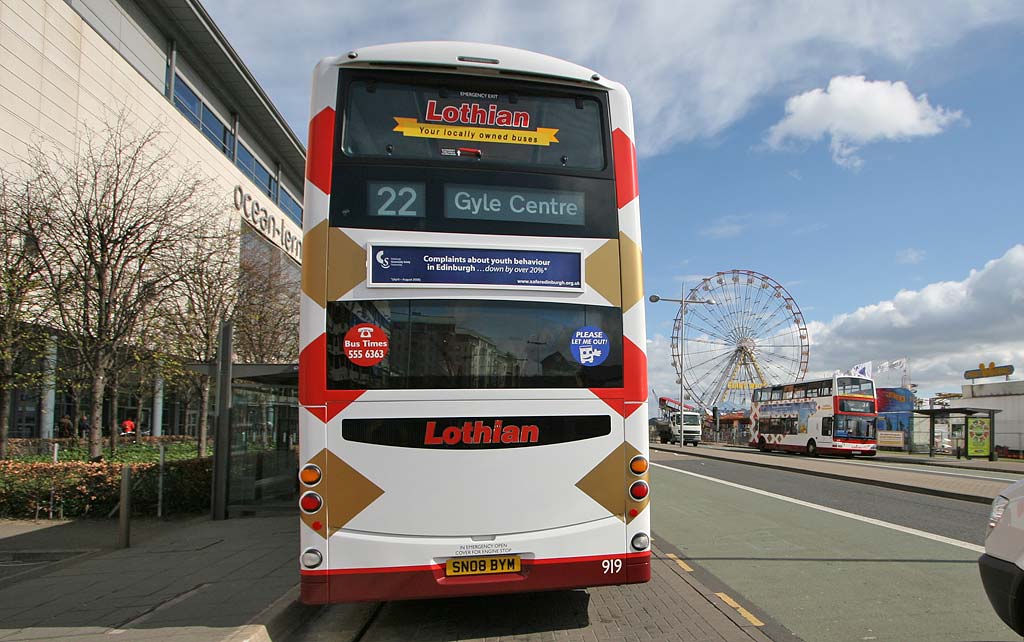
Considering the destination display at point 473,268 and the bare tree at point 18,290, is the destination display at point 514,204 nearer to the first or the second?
the destination display at point 473,268

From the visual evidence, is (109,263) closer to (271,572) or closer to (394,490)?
(271,572)

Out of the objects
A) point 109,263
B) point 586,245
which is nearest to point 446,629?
point 586,245

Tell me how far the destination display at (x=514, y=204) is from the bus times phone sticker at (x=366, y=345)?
103 centimetres

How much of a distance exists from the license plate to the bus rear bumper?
31 millimetres

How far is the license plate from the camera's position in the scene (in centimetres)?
505

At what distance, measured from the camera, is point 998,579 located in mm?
3963

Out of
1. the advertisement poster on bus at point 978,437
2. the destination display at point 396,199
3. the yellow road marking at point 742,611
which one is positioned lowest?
the advertisement poster on bus at point 978,437

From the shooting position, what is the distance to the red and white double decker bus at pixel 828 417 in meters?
34.8

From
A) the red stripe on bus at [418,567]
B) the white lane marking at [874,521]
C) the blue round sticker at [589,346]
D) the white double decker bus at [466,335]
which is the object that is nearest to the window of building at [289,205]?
the white lane marking at [874,521]

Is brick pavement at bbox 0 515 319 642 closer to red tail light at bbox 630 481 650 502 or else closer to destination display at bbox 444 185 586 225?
→ red tail light at bbox 630 481 650 502

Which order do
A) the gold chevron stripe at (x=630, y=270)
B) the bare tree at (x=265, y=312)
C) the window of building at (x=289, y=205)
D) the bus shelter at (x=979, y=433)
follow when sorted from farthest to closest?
the window of building at (x=289, y=205) < the bus shelter at (x=979, y=433) < the bare tree at (x=265, y=312) < the gold chevron stripe at (x=630, y=270)

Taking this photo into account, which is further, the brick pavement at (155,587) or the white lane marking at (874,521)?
the white lane marking at (874,521)

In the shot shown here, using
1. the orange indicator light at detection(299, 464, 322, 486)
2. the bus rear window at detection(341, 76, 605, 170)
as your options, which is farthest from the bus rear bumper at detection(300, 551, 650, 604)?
the bus rear window at detection(341, 76, 605, 170)

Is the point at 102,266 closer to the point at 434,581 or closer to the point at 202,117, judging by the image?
the point at 434,581
